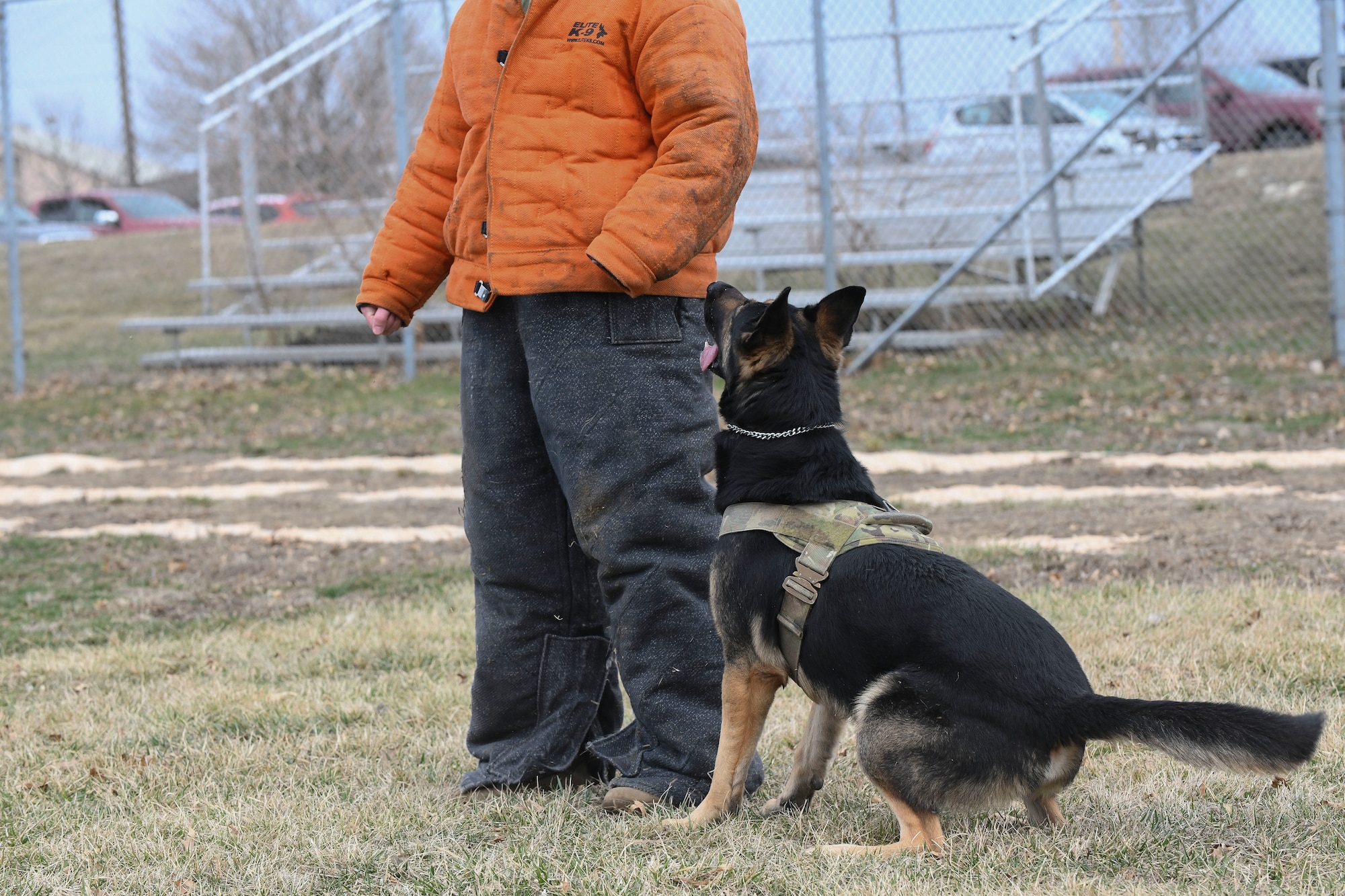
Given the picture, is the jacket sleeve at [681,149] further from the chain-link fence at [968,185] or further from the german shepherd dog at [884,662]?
the chain-link fence at [968,185]

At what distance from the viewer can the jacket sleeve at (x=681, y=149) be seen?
9.46ft

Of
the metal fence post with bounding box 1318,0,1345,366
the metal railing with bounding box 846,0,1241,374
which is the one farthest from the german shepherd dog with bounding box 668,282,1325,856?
the metal fence post with bounding box 1318,0,1345,366

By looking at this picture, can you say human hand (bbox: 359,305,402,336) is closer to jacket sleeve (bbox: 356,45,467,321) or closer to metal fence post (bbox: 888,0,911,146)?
jacket sleeve (bbox: 356,45,467,321)

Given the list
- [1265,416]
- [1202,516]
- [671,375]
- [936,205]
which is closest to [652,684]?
[671,375]

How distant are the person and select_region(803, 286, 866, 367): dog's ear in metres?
0.32

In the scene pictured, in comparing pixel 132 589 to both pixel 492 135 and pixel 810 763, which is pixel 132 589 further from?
pixel 810 763

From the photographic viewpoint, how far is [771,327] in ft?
9.69

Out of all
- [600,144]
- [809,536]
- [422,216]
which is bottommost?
[809,536]

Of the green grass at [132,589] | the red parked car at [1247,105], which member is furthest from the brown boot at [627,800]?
the red parked car at [1247,105]

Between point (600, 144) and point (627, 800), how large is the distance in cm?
166

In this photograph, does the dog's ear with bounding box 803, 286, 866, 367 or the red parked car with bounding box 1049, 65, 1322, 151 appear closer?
the dog's ear with bounding box 803, 286, 866, 367

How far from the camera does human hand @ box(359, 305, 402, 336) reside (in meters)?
3.52

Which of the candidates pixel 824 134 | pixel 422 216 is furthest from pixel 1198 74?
pixel 422 216

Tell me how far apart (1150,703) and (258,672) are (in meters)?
3.27
